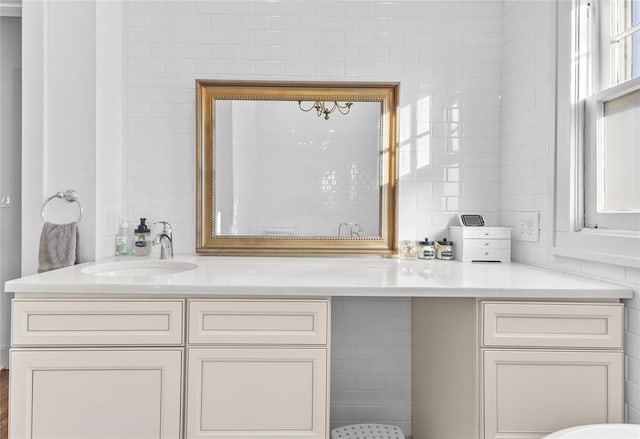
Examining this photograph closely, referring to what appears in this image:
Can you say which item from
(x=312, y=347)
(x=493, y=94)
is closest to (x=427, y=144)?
(x=493, y=94)

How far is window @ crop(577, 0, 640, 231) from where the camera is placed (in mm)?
1436

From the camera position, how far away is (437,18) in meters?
2.22

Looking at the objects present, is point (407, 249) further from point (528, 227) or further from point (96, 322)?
point (96, 322)

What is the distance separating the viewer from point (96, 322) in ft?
4.58

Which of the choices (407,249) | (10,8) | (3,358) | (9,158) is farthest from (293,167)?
(3,358)

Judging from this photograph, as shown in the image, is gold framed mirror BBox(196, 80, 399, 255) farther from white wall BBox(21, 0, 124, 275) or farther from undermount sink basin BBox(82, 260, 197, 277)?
white wall BBox(21, 0, 124, 275)

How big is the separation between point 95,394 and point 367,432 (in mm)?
1218

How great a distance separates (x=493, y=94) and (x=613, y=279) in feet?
3.97

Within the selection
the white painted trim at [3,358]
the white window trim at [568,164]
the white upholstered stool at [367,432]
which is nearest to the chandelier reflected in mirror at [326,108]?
the white window trim at [568,164]

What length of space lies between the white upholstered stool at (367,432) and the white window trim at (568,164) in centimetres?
111

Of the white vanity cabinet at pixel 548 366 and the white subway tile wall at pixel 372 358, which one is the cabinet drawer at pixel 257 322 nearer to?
the white vanity cabinet at pixel 548 366

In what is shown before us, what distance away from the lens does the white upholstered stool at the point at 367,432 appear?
6.32 feet

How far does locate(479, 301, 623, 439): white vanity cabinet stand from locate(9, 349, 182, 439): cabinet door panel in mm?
1066

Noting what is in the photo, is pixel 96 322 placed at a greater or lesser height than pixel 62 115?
lesser
